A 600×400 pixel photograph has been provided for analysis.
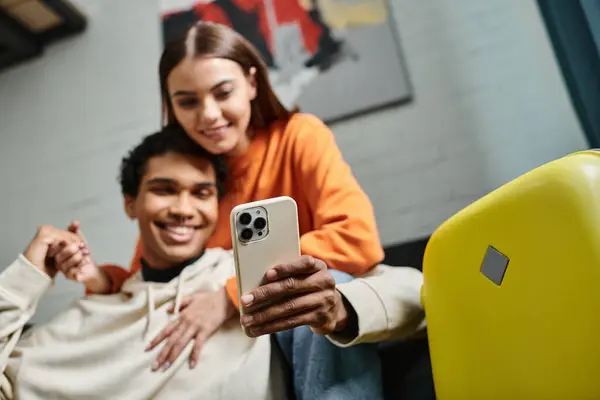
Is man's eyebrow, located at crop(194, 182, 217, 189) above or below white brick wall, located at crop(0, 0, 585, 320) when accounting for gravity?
below

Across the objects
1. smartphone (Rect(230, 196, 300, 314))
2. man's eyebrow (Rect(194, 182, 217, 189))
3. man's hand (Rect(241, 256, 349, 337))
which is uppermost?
man's eyebrow (Rect(194, 182, 217, 189))

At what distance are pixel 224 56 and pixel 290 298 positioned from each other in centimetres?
56

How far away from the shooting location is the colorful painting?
1.21 metres

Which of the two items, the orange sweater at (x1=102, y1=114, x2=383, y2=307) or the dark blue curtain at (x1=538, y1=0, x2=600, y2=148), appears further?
the dark blue curtain at (x1=538, y1=0, x2=600, y2=148)

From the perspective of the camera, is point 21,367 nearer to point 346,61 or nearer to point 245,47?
Result: point 245,47

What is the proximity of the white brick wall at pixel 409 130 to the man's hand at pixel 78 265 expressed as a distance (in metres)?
0.47

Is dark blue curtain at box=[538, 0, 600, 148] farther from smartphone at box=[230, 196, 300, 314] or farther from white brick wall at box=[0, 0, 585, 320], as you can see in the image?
smartphone at box=[230, 196, 300, 314]

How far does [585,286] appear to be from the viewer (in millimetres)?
401

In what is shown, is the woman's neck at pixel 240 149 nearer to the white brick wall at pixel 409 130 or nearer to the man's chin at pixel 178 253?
the man's chin at pixel 178 253

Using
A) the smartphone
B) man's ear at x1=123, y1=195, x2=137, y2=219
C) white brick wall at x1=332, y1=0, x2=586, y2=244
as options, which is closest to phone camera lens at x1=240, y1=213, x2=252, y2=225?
the smartphone

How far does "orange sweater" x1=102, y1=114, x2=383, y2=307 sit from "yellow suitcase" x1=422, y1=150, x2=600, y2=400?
7.4 inches

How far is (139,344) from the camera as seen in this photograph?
0.69 metres

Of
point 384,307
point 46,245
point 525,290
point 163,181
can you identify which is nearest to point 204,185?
point 163,181

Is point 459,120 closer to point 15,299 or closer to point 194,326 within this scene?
point 194,326
